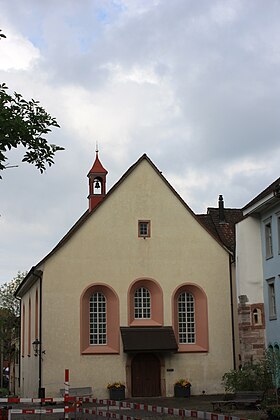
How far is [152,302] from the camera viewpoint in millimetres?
37219

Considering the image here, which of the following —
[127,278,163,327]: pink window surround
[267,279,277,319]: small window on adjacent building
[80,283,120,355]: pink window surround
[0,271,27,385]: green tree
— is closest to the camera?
[267,279,277,319]: small window on adjacent building

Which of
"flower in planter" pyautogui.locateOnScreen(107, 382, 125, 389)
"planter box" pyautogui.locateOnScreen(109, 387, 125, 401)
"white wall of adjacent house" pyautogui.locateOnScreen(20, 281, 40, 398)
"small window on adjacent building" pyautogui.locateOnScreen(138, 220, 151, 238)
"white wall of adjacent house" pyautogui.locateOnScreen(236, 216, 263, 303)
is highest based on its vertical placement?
"small window on adjacent building" pyautogui.locateOnScreen(138, 220, 151, 238)

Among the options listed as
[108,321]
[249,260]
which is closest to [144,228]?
[108,321]

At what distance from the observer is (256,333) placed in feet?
113

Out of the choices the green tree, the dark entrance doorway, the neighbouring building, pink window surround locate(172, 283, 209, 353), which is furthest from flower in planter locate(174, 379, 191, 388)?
the green tree

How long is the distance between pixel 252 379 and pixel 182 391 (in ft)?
20.9

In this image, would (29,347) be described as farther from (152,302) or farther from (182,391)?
(182,391)

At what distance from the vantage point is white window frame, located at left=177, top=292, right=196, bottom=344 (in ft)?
123

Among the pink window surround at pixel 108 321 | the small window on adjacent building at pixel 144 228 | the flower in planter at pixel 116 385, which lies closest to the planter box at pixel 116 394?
the flower in planter at pixel 116 385

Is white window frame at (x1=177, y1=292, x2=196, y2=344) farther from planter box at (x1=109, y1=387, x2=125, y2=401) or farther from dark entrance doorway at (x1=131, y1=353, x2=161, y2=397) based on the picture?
planter box at (x1=109, y1=387, x2=125, y2=401)

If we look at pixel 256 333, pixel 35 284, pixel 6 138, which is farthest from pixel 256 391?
pixel 6 138

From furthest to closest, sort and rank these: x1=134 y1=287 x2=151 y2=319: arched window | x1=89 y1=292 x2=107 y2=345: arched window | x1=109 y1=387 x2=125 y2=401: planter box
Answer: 1. x1=134 y1=287 x2=151 y2=319: arched window
2. x1=89 y1=292 x2=107 y2=345: arched window
3. x1=109 y1=387 x2=125 y2=401: planter box

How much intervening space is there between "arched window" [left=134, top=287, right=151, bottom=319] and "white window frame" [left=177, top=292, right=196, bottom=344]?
1578mm

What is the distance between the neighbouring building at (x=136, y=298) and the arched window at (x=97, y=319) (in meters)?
0.05
